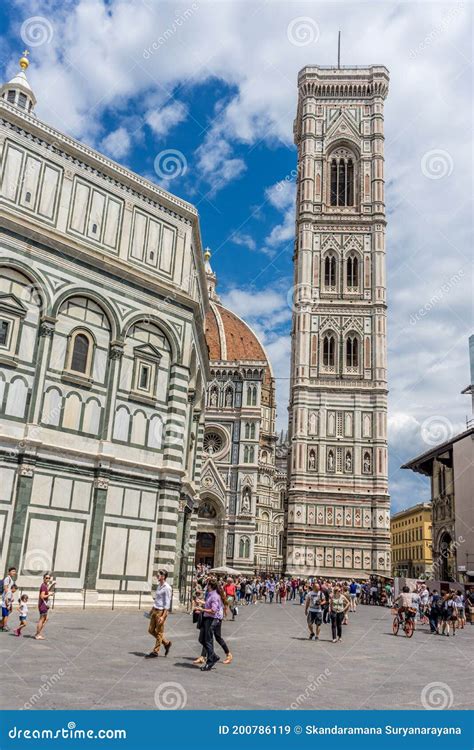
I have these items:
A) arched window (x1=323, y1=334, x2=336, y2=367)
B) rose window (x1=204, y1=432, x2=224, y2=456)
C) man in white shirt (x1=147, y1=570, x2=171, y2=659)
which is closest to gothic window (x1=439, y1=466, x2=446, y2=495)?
arched window (x1=323, y1=334, x2=336, y2=367)

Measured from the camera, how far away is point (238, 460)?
208 ft

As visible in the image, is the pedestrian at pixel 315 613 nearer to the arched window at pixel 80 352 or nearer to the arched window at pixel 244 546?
the arched window at pixel 80 352

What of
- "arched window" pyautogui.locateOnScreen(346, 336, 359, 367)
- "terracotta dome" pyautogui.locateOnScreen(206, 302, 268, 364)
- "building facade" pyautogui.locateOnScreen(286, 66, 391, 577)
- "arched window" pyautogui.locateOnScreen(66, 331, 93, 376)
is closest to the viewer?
"arched window" pyautogui.locateOnScreen(66, 331, 93, 376)

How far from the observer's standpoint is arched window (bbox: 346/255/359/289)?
59.3m

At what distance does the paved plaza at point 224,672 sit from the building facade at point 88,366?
334cm

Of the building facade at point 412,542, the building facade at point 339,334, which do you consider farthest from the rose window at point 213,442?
the building facade at point 412,542

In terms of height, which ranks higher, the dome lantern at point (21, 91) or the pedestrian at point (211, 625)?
the dome lantern at point (21, 91)

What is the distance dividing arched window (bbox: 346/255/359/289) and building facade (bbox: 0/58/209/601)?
37081 millimetres

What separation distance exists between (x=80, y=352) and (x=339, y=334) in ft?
130

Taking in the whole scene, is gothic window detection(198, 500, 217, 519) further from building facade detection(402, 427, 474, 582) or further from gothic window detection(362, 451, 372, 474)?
building facade detection(402, 427, 474, 582)

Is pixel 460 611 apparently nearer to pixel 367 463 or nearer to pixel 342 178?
pixel 367 463

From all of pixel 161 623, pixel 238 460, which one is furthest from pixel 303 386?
pixel 161 623

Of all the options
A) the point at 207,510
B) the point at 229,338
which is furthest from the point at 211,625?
the point at 229,338

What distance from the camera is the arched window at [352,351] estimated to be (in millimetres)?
57094
